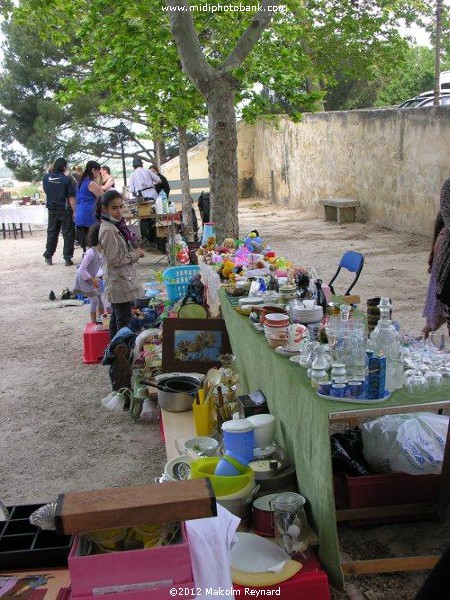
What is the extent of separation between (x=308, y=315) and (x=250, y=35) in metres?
4.74

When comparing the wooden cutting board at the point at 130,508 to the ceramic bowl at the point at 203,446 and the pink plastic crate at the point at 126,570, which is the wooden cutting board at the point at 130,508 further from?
the ceramic bowl at the point at 203,446

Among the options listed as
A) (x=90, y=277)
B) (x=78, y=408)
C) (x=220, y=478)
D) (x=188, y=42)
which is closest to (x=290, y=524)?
(x=220, y=478)

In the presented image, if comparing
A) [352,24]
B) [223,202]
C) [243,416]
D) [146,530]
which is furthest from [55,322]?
[352,24]

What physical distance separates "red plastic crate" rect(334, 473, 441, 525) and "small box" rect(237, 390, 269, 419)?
60 cm

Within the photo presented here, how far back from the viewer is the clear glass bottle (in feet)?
9.93

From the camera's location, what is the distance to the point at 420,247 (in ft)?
38.2

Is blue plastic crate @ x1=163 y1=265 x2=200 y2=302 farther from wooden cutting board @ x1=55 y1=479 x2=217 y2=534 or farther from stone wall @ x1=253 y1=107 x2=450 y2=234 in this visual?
stone wall @ x1=253 y1=107 x2=450 y2=234

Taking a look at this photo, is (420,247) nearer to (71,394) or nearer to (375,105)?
(71,394)

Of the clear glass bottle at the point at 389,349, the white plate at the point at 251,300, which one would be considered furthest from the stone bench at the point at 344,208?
the clear glass bottle at the point at 389,349

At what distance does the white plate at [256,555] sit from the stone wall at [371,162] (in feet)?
31.8

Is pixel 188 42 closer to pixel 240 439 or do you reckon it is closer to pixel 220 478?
pixel 240 439

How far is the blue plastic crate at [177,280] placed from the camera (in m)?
7.07

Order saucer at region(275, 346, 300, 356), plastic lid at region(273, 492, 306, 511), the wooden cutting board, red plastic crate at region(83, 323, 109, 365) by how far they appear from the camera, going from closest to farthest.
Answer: the wooden cutting board, plastic lid at region(273, 492, 306, 511), saucer at region(275, 346, 300, 356), red plastic crate at region(83, 323, 109, 365)

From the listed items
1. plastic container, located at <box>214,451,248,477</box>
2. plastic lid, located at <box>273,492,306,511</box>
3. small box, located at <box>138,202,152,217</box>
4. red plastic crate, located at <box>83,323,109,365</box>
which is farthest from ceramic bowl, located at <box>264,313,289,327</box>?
small box, located at <box>138,202,152,217</box>
